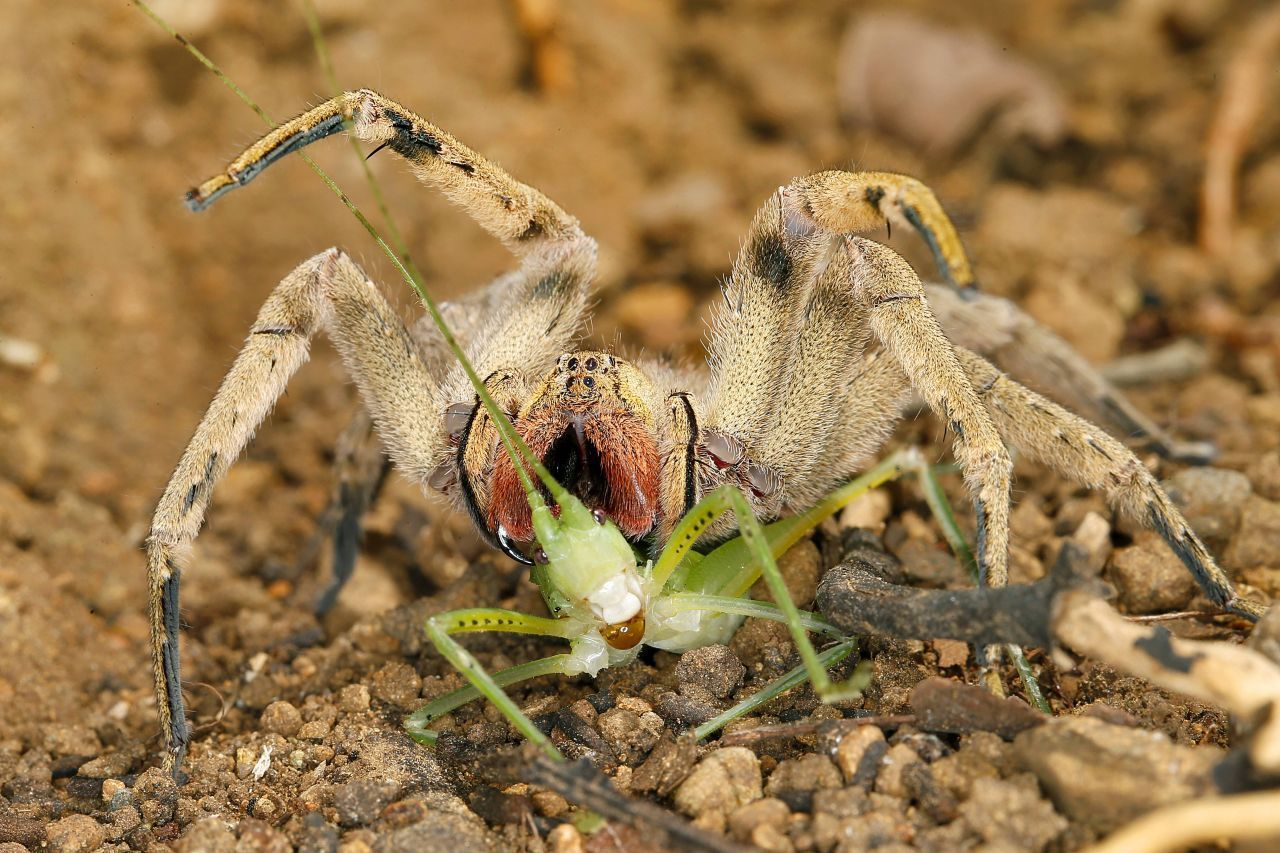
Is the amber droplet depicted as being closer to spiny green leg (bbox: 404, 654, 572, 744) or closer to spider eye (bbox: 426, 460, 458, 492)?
spiny green leg (bbox: 404, 654, 572, 744)

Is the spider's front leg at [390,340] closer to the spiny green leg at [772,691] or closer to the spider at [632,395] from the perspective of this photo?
the spider at [632,395]

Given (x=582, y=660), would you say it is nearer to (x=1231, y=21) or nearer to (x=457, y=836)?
(x=457, y=836)

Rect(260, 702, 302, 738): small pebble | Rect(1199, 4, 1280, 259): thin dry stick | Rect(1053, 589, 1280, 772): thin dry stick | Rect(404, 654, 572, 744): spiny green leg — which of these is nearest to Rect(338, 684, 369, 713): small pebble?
Rect(260, 702, 302, 738): small pebble

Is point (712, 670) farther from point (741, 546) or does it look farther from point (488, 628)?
point (488, 628)

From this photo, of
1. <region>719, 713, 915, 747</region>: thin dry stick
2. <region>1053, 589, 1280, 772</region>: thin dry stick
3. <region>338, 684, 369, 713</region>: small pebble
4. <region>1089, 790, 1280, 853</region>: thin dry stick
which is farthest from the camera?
<region>338, 684, 369, 713</region>: small pebble

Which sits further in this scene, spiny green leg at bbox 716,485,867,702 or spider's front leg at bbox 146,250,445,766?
spider's front leg at bbox 146,250,445,766
